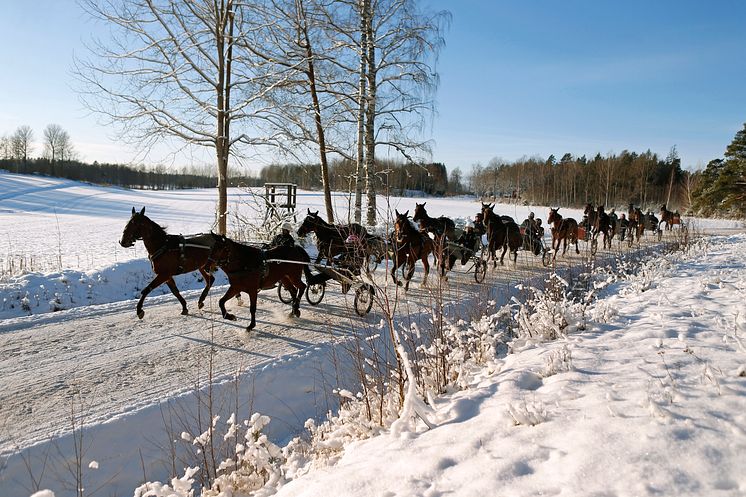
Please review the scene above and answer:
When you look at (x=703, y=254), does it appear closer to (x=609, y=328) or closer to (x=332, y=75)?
(x=609, y=328)

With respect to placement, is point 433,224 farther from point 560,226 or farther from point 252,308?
point 560,226

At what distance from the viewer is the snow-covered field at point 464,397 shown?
6.86ft

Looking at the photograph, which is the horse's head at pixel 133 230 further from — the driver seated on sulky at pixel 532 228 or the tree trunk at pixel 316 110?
the driver seated on sulky at pixel 532 228

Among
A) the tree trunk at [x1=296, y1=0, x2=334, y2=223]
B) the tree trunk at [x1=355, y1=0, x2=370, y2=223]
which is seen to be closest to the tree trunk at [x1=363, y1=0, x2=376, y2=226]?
the tree trunk at [x1=355, y1=0, x2=370, y2=223]

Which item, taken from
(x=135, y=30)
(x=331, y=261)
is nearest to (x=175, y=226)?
(x=135, y=30)

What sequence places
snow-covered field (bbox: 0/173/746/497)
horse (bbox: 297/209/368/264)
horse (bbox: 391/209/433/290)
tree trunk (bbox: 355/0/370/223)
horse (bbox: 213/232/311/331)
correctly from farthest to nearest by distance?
1. tree trunk (bbox: 355/0/370/223)
2. horse (bbox: 391/209/433/290)
3. horse (bbox: 297/209/368/264)
4. horse (bbox: 213/232/311/331)
5. snow-covered field (bbox: 0/173/746/497)

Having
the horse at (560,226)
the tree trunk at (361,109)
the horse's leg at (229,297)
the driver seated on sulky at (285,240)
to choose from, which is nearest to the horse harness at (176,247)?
the horse's leg at (229,297)

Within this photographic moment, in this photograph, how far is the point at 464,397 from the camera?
326 centimetres

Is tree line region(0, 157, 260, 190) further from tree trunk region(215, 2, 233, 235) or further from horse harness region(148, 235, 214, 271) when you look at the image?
horse harness region(148, 235, 214, 271)

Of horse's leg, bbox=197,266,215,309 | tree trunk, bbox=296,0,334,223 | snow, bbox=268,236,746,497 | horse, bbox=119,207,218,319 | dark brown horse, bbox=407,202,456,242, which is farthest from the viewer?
tree trunk, bbox=296,0,334,223

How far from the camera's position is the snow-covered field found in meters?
2.09

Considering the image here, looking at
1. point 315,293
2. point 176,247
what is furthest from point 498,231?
point 176,247

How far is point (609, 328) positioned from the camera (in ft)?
15.4

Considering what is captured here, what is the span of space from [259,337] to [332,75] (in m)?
10.5
